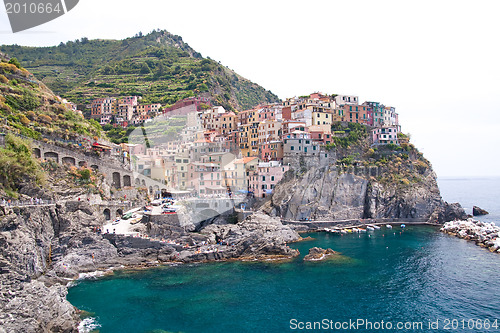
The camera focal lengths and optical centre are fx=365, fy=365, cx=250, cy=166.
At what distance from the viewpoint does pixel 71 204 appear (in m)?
41.8

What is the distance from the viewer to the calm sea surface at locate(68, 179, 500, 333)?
91.0 feet

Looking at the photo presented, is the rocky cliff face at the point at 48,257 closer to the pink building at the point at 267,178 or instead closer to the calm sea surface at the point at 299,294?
the calm sea surface at the point at 299,294

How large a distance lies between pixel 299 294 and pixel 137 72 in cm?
11600

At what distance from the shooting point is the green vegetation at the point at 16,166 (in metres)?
36.7

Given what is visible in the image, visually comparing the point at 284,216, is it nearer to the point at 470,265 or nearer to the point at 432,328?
the point at 470,265

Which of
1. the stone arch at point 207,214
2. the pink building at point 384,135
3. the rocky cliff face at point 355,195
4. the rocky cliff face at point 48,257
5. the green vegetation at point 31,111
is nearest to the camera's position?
the rocky cliff face at point 48,257

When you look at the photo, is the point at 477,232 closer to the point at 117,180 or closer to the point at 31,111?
the point at 117,180

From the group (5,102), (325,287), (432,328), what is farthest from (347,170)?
(5,102)

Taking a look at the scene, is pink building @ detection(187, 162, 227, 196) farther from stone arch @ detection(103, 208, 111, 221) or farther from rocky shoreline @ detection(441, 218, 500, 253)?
rocky shoreline @ detection(441, 218, 500, 253)

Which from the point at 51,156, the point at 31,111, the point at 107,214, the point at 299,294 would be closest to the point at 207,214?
the point at 107,214

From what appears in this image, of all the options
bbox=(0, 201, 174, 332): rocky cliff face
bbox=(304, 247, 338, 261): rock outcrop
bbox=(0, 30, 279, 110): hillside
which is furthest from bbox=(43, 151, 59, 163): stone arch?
bbox=(0, 30, 279, 110): hillside

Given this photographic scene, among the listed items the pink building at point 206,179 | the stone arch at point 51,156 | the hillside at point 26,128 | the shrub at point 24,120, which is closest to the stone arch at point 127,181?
the hillside at point 26,128

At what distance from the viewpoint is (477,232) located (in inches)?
2083

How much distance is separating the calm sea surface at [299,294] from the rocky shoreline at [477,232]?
4.50 metres
